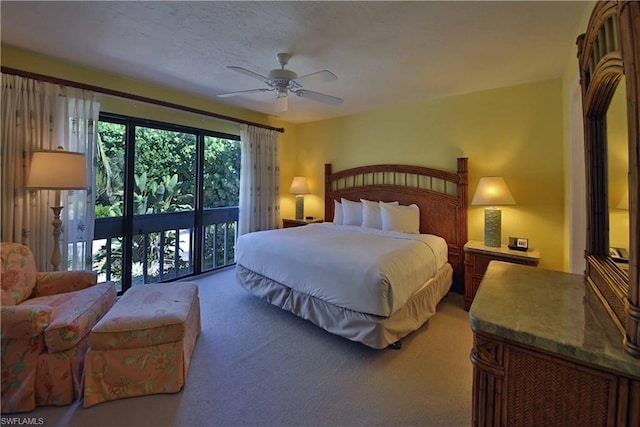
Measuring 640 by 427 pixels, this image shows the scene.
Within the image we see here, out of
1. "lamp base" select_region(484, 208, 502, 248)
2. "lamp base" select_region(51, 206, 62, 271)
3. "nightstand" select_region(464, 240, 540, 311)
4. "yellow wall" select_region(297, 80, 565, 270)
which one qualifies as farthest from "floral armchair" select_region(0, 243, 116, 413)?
"yellow wall" select_region(297, 80, 565, 270)

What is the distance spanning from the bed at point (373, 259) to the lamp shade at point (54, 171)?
1708mm

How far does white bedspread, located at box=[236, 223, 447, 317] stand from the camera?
88.8 inches

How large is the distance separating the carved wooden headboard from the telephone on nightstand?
245 cm

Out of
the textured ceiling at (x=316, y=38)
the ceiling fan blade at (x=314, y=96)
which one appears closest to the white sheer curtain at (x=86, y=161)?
the textured ceiling at (x=316, y=38)

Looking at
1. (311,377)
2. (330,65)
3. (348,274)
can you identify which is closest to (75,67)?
(330,65)

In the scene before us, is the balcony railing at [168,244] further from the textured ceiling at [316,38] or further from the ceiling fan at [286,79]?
the ceiling fan at [286,79]

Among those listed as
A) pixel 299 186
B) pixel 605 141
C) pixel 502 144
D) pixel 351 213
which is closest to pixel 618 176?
pixel 605 141

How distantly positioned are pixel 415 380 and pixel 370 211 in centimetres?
246

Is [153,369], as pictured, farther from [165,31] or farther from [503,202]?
[503,202]

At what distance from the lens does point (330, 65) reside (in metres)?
2.90

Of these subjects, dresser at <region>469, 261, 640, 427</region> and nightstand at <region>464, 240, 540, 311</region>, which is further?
nightstand at <region>464, 240, 540, 311</region>

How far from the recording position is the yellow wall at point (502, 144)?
3199 mm

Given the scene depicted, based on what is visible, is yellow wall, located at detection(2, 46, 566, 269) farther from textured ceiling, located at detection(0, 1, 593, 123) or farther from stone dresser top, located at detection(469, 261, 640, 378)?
stone dresser top, located at detection(469, 261, 640, 378)

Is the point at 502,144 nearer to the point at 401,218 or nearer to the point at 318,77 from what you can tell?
the point at 401,218
